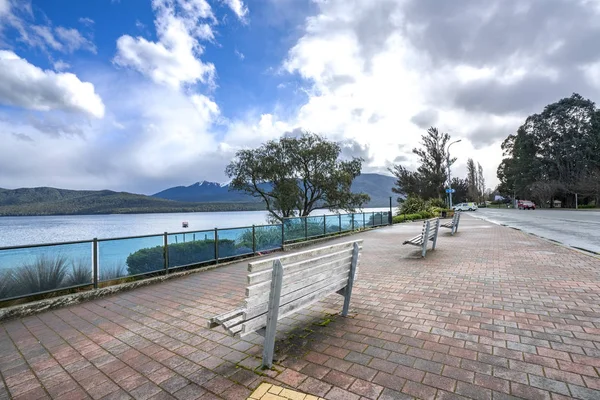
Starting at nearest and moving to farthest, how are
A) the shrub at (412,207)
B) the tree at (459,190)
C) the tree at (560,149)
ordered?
the shrub at (412,207) → the tree at (560,149) → the tree at (459,190)

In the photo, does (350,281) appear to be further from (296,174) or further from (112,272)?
(296,174)

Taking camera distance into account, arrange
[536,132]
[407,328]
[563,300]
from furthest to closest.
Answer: [536,132]
[563,300]
[407,328]

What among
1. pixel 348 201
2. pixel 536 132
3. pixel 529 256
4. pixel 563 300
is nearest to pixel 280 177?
pixel 348 201

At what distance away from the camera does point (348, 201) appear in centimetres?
2645

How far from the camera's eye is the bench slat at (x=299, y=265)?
2506mm

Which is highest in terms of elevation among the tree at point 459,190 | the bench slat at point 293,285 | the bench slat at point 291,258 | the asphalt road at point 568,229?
the tree at point 459,190

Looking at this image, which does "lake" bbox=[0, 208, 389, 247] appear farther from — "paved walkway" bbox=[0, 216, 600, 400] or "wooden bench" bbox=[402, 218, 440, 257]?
"wooden bench" bbox=[402, 218, 440, 257]

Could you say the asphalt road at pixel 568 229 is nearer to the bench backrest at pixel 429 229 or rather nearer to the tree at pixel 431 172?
the bench backrest at pixel 429 229

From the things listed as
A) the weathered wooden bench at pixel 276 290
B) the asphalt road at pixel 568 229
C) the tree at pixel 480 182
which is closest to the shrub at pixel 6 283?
the weathered wooden bench at pixel 276 290

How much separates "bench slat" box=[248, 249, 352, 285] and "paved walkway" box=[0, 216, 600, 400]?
772mm

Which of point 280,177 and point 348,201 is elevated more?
point 280,177

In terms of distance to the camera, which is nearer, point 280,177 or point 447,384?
point 447,384

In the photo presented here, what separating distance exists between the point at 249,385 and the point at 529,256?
25.9 ft

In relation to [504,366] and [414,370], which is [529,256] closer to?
[504,366]
